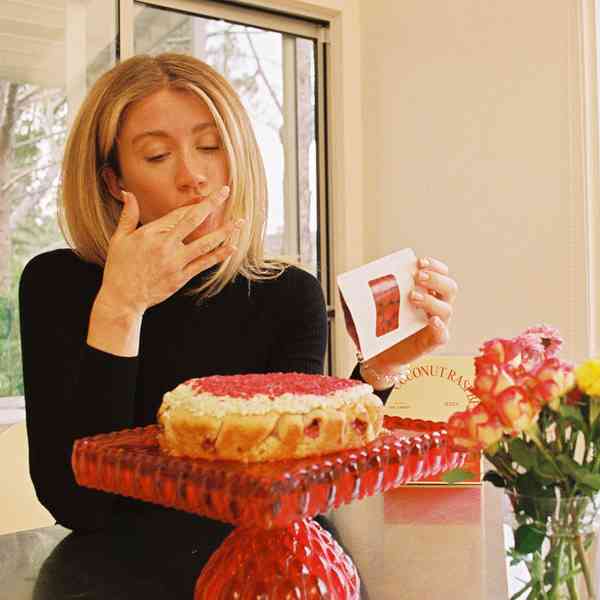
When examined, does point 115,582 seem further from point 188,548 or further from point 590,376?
point 590,376

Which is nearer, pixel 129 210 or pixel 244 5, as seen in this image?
pixel 129 210

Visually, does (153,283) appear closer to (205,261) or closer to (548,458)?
(205,261)

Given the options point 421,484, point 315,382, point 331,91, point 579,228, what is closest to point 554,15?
point 579,228

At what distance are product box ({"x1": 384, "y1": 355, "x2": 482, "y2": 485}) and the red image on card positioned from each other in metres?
0.30

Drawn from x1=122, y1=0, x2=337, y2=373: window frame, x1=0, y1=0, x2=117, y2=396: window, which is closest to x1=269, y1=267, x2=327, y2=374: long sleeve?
x1=0, y1=0, x2=117, y2=396: window

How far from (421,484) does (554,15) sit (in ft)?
6.25

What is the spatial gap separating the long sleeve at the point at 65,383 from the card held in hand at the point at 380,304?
269 millimetres

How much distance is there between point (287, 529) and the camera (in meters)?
0.75

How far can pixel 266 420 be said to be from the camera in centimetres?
70

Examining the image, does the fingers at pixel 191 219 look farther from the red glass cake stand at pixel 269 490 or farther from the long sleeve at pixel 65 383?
the red glass cake stand at pixel 269 490

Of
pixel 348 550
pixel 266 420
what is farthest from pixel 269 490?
pixel 348 550

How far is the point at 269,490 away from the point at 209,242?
55cm

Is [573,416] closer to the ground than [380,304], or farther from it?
closer to the ground

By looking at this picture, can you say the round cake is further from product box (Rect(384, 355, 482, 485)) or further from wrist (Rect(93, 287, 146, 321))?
product box (Rect(384, 355, 482, 485))
